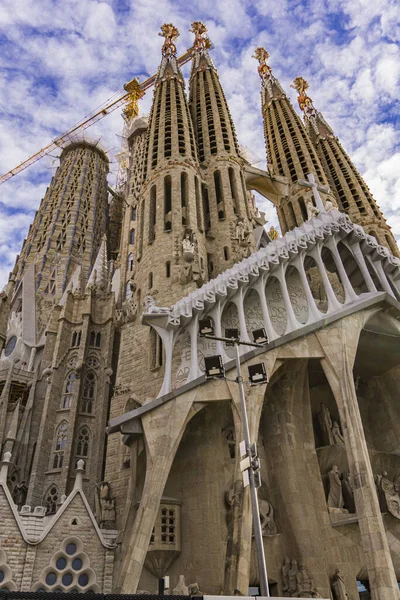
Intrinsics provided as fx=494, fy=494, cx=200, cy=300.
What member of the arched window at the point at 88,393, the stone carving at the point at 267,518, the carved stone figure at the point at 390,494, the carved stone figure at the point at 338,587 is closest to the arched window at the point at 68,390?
the arched window at the point at 88,393

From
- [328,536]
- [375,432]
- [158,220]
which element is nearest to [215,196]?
[158,220]

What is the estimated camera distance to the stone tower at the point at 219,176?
80.0 feet

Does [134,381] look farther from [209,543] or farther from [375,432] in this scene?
[375,432]

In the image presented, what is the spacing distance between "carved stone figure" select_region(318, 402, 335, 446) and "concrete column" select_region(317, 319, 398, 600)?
368 cm

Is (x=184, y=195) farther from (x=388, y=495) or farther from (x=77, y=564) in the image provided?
(x=77, y=564)

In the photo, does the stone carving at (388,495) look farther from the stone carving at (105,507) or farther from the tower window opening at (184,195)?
the tower window opening at (184,195)

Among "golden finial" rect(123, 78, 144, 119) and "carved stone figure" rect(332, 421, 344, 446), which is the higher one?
"golden finial" rect(123, 78, 144, 119)

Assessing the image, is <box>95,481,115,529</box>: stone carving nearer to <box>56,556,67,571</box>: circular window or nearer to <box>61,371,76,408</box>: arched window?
<box>56,556,67,571</box>: circular window

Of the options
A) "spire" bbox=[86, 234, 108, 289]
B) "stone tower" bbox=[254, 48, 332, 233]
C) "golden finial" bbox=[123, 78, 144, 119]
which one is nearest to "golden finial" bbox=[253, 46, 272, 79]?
"stone tower" bbox=[254, 48, 332, 233]

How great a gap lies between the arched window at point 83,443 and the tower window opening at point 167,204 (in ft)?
32.7

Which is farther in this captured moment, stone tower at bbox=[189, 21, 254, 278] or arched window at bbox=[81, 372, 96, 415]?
stone tower at bbox=[189, 21, 254, 278]

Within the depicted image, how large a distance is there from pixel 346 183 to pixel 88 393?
72.8 feet

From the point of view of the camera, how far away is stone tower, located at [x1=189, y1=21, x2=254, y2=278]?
2439 centimetres

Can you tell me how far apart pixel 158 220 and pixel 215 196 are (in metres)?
5.46
